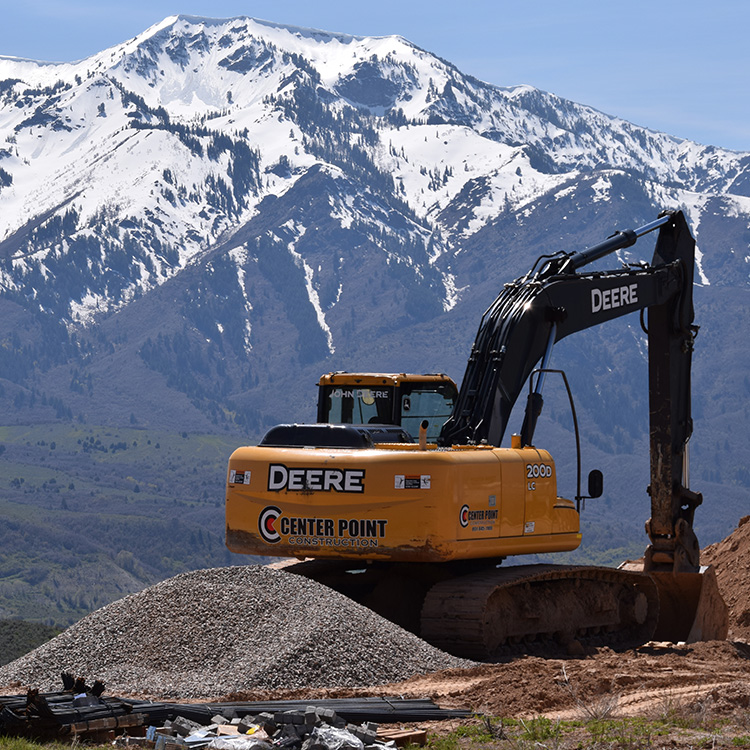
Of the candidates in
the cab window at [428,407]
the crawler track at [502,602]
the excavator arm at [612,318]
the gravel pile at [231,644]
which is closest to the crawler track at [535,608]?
the crawler track at [502,602]

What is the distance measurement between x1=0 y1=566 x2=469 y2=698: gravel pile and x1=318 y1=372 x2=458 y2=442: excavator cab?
4.04 m

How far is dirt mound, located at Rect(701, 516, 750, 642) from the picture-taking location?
26.2 meters

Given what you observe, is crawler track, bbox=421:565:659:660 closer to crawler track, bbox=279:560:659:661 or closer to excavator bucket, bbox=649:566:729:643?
Answer: crawler track, bbox=279:560:659:661

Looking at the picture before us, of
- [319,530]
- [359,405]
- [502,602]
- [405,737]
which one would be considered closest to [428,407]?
→ [359,405]

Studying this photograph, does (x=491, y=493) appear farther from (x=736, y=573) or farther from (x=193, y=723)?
(x=736, y=573)

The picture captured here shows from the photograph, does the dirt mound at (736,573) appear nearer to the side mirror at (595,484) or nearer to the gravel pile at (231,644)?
the side mirror at (595,484)

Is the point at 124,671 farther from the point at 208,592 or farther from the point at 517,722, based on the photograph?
the point at 517,722

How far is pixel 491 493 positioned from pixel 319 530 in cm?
240

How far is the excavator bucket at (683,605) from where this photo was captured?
22.9 m

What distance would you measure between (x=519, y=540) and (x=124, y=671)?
19.8 ft

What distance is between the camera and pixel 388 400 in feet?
72.1

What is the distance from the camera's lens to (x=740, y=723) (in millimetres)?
12688

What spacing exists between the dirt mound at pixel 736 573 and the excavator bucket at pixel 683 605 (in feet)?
8.44

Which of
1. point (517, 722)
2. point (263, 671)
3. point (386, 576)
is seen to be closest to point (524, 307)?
point (386, 576)
